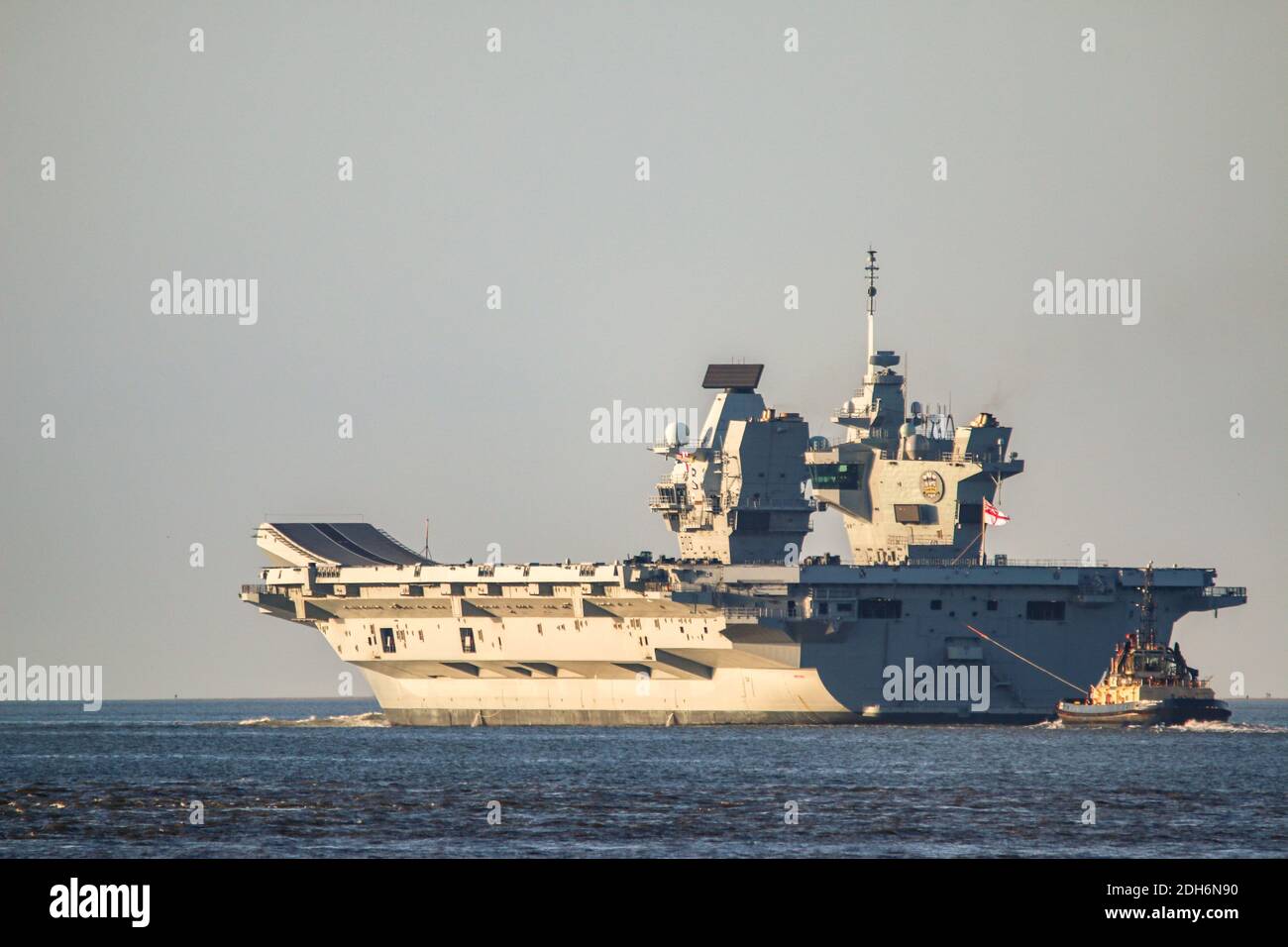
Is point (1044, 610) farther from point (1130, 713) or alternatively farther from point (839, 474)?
point (839, 474)

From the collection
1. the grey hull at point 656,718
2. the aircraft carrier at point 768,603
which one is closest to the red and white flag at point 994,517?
the aircraft carrier at point 768,603

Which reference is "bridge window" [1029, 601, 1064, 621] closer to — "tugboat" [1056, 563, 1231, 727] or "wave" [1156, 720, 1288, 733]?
"tugboat" [1056, 563, 1231, 727]

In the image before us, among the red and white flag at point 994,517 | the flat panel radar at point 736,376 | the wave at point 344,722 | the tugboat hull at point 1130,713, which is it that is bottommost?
the wave at point 344,722

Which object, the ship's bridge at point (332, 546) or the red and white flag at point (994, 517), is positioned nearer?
the red and white flag at point (994, 517)

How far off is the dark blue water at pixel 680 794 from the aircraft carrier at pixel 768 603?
239 centimetres

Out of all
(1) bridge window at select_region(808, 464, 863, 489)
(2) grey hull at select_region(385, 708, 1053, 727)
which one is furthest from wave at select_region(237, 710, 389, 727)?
(1) bridge window at select_region(808, 464, 863, 489)

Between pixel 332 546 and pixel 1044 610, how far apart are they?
99.1ft

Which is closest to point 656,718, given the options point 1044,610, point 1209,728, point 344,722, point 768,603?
point 768,603

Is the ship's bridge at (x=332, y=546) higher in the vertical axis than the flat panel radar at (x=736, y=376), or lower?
lower

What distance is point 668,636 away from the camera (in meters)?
73.6

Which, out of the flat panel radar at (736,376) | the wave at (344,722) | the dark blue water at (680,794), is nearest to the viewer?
the dark blue water at (680,794)

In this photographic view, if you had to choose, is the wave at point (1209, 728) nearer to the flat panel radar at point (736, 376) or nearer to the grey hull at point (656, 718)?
the grey hull at point (656, 718)

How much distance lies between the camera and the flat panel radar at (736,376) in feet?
266
